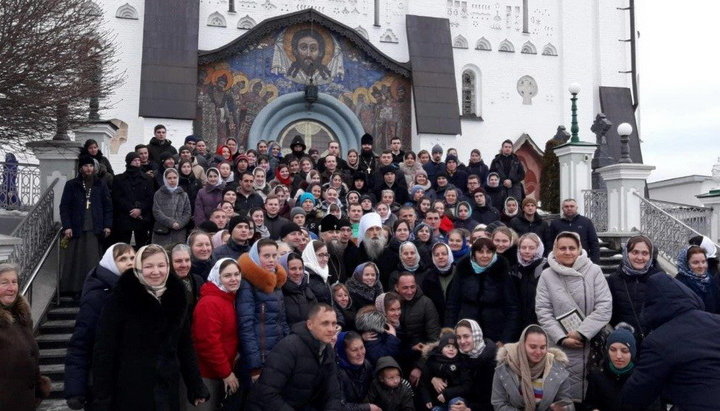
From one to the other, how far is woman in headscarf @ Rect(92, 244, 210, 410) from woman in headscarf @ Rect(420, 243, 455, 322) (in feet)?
10.7

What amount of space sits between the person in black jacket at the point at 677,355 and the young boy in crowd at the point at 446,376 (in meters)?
2.22

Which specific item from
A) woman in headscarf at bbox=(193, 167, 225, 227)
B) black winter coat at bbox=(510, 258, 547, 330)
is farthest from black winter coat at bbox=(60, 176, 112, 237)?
black winter coat at bbox=(510, 258, 547, 330)

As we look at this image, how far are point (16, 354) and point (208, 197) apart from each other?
5.11 meters

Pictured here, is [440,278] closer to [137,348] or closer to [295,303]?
[295,303]

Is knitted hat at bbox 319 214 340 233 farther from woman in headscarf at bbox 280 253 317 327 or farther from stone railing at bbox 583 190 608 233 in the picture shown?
stone railing at bbox 583 190 608 233

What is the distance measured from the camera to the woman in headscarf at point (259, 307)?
623 centimetres

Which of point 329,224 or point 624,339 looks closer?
point 624,339

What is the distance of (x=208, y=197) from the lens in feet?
34.0

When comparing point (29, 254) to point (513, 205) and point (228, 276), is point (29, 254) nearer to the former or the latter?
point (228, 276)

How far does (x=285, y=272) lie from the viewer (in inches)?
263

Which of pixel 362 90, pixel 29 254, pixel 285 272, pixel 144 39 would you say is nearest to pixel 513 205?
pixel 285 272

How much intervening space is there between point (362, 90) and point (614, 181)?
8.98 metres

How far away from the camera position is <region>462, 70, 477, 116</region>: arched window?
2378 cm

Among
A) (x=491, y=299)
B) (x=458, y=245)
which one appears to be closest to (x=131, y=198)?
(x=458, y=245)
